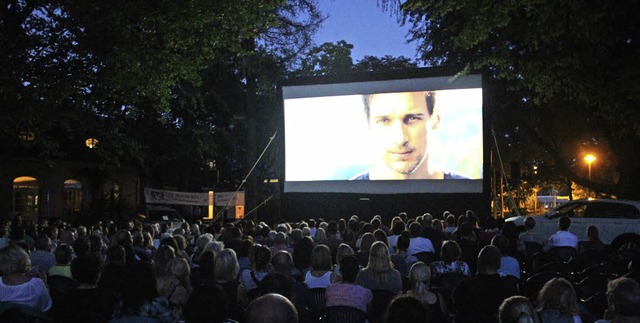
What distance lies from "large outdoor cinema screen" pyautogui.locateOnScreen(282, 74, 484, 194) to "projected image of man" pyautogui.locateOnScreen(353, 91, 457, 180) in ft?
0.09

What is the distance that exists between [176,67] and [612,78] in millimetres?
9371

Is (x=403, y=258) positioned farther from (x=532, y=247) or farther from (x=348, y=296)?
(x=532, y=247)

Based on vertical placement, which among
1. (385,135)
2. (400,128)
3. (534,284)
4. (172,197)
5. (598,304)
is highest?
(400,128)

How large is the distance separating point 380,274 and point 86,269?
2.58 meters

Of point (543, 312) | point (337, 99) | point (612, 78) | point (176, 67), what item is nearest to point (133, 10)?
point (176, 67)

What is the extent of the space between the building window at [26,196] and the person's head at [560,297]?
81.6 ft

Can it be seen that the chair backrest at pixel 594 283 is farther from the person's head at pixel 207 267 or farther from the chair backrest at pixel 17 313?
the chair backrest at pixel 17 313

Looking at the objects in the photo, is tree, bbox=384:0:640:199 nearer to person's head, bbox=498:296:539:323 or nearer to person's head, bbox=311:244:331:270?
person's head, bbox=311:244:331:270

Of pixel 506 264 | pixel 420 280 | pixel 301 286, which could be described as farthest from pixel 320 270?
pixel 506 264

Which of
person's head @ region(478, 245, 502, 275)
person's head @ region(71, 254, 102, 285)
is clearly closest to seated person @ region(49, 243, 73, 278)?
person's head @ region(71, 254, 102, 285)

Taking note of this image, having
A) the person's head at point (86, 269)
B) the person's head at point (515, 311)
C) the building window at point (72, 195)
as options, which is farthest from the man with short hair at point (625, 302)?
the building window at point (72, 195)

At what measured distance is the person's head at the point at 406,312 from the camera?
326 centimetres

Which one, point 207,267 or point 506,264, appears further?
point 506,264

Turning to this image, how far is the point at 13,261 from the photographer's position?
4953 millimetres
